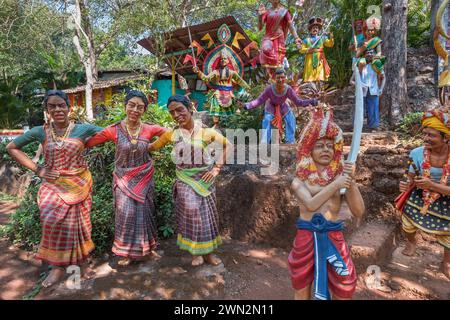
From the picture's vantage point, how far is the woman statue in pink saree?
17.5ft

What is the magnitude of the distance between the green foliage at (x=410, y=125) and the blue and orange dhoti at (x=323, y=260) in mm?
4697

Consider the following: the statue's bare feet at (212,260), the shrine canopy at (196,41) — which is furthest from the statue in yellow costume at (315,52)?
the statue's bare feet at (212,260)

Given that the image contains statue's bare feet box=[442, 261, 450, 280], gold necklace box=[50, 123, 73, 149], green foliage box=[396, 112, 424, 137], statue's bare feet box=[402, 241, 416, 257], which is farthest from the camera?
green foliage box=[396, 112, 424, 137]

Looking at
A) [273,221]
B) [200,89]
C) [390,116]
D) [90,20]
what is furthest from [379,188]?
[90,20]

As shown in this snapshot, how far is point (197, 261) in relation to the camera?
11.4ft

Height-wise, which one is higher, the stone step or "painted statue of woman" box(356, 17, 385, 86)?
"painted statue of woman" box(356, 17, 385, 86)

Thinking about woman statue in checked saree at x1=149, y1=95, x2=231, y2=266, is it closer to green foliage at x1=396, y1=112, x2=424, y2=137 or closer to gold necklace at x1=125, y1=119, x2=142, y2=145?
gold necklace at x1=125, y1=119, x2=142, y2=145

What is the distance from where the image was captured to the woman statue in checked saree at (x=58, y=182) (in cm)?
311

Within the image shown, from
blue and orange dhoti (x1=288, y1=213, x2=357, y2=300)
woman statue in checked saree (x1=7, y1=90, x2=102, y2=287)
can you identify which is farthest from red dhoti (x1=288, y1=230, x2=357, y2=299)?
woman statue in checked saree (x1=7, y1=90, x2=102, y2=287)

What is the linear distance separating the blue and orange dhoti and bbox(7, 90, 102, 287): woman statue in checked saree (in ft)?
7.46

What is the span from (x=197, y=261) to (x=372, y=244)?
6.50 ft

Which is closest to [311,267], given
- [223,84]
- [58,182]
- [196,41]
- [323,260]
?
[323,260]

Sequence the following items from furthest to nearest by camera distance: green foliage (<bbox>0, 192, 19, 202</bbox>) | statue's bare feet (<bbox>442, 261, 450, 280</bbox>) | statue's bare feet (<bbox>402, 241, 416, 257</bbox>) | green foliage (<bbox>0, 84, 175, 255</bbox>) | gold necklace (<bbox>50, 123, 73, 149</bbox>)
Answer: green foliage (<bbox>0, 192, 19, 202</bbox>) → green foliage (<bbox>0, 84, 175, 255</bbox>) → statue's bare feet (<bbox>402, 241, 416, 257</bbox>) → statue's bare feet (<bbox>442, 261, 450, 280</bbox>) → gold necklace (<bbox>50, 123, 73, 149</bbox>)
